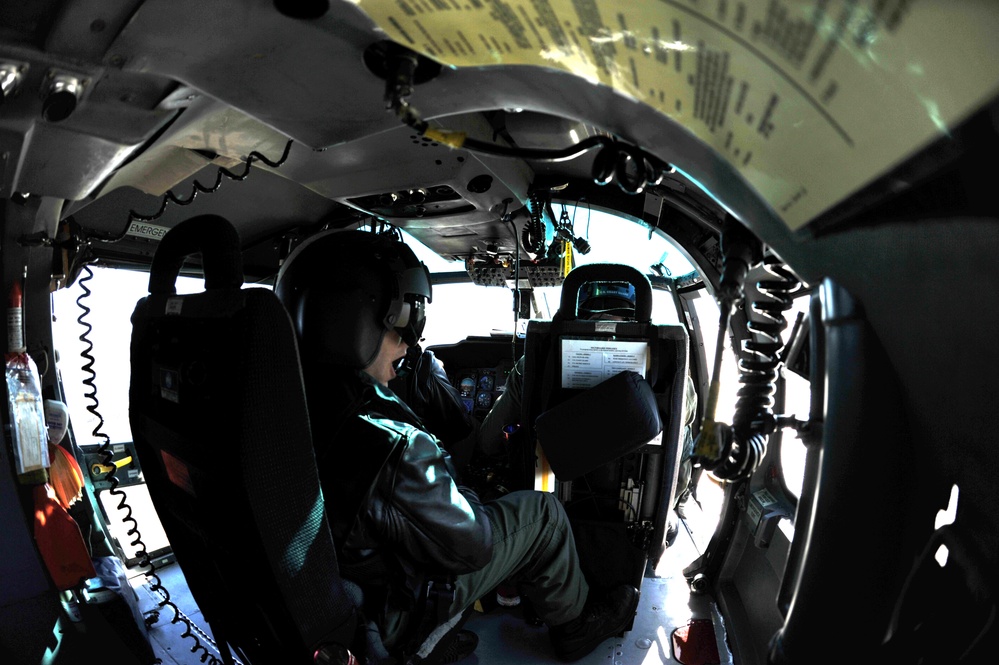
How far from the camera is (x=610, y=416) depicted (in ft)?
7.38

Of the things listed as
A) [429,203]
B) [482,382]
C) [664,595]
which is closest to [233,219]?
[429,203]

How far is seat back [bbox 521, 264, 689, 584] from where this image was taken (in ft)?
7.43

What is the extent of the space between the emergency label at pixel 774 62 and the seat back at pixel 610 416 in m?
1.75

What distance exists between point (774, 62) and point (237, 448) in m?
1.05

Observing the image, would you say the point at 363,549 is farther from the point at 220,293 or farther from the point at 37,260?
the point at 37,260

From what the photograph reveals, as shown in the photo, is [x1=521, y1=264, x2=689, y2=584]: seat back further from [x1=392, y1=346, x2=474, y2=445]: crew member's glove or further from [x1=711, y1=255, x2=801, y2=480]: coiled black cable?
[x1=711, y1=255, x2=801, y2=480]: coiled black cable

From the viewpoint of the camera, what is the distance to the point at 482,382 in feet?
14.6

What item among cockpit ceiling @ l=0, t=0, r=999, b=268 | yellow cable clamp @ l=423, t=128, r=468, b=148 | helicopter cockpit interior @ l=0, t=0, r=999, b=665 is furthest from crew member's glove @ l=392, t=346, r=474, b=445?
yellow cable clamp @ l=423, t=128, r=468, b=148

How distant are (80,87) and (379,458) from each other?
1.06m

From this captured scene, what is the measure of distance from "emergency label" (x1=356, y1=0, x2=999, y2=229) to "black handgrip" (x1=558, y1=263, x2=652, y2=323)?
7.00 feet

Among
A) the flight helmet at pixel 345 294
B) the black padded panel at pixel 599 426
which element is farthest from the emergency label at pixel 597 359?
the flight helmet at pixel 345 294

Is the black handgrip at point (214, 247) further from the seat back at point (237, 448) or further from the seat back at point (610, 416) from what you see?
the seat back at point (610, 416)

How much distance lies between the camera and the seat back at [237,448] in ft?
3.49

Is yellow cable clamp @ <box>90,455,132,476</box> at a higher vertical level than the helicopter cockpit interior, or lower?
lower
